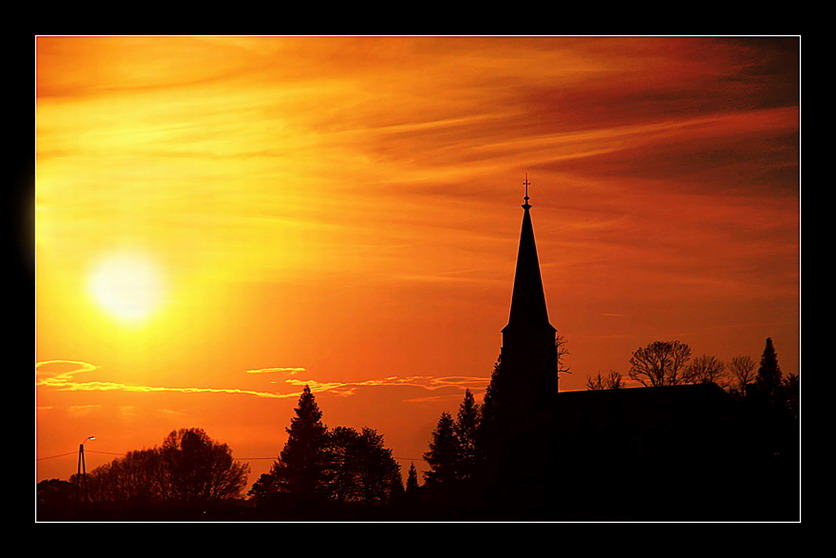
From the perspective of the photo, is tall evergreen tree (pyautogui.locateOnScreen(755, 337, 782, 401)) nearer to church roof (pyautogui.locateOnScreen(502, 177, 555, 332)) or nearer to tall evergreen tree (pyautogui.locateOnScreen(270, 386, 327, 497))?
church roof (pyautogui.locateOnScreen(502, 177, 555, 332))

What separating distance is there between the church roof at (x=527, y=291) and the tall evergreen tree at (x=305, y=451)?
14.6 m

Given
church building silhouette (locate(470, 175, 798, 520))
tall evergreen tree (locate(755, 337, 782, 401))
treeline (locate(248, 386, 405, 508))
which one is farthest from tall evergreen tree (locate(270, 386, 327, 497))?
tall evergreen tree (locate(755, 337, 782, 401))

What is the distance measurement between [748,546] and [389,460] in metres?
58.3

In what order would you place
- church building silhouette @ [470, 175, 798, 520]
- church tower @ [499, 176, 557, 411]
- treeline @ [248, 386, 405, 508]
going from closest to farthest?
church building silhouette @ [470, 175, 798, 520]
church tower @ [499, 176, 557, 411]
treeline @ [248, 386, 405, 508]

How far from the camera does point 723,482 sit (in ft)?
184

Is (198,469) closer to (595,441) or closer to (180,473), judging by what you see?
(180,473)

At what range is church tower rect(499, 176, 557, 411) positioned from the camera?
63156 mm

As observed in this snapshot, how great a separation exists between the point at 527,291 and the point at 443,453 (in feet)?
58.1

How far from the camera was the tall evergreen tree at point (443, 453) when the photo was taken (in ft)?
248

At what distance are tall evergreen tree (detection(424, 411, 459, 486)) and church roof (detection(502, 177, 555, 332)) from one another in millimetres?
14765

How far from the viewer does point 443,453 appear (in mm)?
76688

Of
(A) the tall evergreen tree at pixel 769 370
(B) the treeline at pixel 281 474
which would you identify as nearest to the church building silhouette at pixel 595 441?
(B) the treeline at pixel 281 474

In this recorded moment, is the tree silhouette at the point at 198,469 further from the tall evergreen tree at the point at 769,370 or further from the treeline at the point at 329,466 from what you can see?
the tall evergreen tree at the point at 769,370
